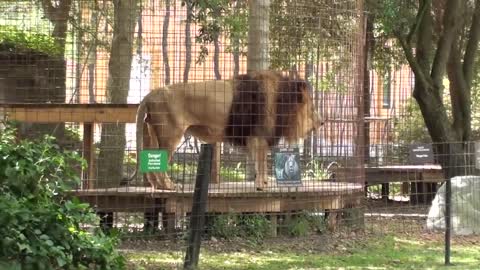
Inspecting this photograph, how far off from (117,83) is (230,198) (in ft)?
8.69

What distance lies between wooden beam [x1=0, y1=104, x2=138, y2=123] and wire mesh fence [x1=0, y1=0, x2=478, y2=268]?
0.02 m

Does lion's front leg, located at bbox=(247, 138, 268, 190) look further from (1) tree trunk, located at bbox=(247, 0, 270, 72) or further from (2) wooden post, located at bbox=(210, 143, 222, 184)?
(1) tree trunk, located at bbox=(247, 0, 270, 72)

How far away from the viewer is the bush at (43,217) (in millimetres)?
5684

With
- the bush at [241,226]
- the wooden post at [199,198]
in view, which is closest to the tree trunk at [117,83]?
the bush at [241,226]

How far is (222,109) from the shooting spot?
32.6 ft

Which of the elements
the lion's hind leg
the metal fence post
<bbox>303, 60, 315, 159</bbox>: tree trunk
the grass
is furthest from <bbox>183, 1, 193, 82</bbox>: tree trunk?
the metal fence post

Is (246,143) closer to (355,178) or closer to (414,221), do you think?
(355,178)

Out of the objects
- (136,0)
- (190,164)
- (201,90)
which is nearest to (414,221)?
(190,164)

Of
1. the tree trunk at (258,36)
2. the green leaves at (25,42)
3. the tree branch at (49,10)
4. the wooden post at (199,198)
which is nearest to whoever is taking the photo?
the wooden post at (199,198)

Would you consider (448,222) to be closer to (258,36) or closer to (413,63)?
(258,36)

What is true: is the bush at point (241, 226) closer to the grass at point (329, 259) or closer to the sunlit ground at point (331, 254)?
the sunlit ground at point (331, 254)

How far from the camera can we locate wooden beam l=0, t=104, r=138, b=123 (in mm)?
9688

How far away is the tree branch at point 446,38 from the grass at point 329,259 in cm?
531

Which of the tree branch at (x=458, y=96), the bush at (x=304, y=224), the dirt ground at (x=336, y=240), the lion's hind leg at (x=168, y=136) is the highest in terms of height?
the tree branch at (x=458, y=96)
